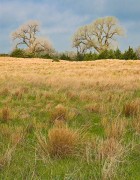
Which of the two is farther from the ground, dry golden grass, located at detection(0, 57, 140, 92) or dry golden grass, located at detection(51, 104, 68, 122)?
dry golden grass, located at detection(51, 104, 68, 122)

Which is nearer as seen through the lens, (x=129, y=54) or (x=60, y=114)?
(x=60, y=114)

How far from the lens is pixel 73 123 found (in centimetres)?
662

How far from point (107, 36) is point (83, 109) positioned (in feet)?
272

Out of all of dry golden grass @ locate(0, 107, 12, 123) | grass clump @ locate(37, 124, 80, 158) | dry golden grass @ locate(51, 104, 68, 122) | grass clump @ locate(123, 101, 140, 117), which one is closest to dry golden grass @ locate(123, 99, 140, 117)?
grass clump @ locate(123, 101, 140, 117)

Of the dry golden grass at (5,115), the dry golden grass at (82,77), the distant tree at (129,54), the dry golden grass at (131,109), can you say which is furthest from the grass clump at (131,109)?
the distant tree at (129,54)

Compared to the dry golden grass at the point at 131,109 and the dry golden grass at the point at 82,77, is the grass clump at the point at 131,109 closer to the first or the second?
the dry golden grass at the point at 131,109

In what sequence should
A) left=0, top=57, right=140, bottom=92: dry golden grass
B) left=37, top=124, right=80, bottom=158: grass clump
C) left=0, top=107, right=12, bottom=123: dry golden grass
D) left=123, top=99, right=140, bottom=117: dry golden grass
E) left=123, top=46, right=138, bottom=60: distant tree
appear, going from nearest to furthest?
1. left=37, top=124, right=80, bottom=158: grass clump
2. left=0, top=107, right=12, bottom=123: dry golden grass
3. left=123, top=99, right=140, bottom=117: dry golden grass
4. left=0, top=57, right=140, bottom=92: dry golden grass
5. left=123, top=46, right=138, bottom=60: distant tree

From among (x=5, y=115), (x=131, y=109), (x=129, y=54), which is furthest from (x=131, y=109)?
(x=129, y=54)

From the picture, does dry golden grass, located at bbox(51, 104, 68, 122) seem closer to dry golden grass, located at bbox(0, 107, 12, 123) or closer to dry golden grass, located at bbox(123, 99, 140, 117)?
dry golden grass, located at bbox(0, 107, 12, 123)

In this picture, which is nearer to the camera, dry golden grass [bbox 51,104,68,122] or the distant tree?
dry golden grass [bbox 51,104,68,122]

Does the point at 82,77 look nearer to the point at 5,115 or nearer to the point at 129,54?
the point at 5,115

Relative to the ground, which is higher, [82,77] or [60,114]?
[60,114]

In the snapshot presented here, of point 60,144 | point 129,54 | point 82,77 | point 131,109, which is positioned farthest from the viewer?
point 129,54

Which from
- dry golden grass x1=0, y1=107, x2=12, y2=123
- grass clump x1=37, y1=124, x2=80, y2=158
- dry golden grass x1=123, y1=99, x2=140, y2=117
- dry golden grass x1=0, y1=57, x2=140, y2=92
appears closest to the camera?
grass clump x1=37, y1=124, x2=80, y2=158
